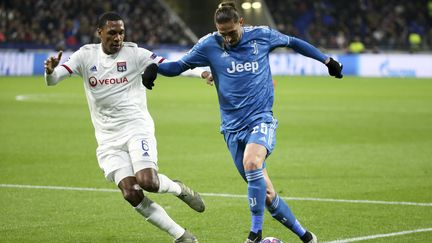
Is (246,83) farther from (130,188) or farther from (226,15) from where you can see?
(130,188)

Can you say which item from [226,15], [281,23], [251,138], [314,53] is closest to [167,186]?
[251,138]

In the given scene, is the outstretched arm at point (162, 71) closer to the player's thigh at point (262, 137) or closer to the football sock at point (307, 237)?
the player's thigh at point (262, 137)

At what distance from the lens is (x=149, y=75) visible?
8172 mm

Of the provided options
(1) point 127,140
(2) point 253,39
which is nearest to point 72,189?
(1) point 127,140

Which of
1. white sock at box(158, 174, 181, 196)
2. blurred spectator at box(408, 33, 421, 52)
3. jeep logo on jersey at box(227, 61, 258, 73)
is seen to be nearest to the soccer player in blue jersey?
jeep logo on jersey at box(227, 61, 258, 73)

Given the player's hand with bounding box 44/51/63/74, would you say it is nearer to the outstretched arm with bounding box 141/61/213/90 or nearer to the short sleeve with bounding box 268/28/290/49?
the outstretched arm with bounding box 141/61/213/90

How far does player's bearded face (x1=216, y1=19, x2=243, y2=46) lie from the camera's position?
7926 millimetres

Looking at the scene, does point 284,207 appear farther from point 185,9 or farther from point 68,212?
point 185,9

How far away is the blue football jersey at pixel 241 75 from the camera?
8.02 metres

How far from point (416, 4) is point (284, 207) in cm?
4459

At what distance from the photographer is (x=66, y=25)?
43.5m

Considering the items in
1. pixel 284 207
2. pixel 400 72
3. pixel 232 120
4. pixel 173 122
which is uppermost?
pixel 232 120

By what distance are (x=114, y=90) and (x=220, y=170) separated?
5.33m

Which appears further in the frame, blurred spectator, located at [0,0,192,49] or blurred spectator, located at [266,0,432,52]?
blurred spectator, located at [266,0,432,52]
